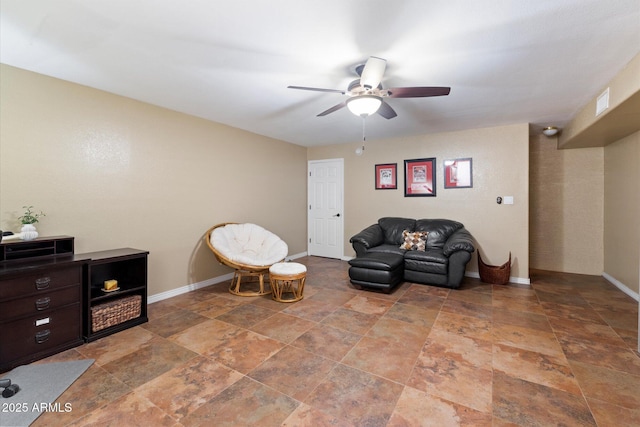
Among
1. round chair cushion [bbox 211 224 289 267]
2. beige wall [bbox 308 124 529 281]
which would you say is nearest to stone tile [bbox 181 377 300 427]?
round chair cushion [bbox 211 224 289 267]

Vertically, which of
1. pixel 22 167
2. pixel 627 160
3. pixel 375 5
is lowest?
pixel 22 167

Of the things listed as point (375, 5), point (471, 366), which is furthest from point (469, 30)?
point (471, 366)

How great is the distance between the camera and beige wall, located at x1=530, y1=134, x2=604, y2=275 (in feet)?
15.5

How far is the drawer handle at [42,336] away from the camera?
7.45 ft

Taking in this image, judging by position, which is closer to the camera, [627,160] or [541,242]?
[627,160]

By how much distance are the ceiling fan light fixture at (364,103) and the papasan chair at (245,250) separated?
2.34 meters

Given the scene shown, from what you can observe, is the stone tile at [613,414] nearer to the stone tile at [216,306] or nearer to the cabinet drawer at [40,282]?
the stone tile at [216,306]

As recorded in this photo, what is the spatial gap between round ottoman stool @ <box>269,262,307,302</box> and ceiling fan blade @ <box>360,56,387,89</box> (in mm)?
2307

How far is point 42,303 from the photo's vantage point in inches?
90.7

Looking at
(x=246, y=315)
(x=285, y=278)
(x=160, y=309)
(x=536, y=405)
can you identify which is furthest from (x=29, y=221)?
(x=536, y=405)

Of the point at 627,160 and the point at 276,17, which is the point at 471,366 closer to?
the point at 276,17

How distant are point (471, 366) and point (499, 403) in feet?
1.31

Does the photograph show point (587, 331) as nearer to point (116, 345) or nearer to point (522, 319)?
point (522, 319)

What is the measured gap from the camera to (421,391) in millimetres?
1906
